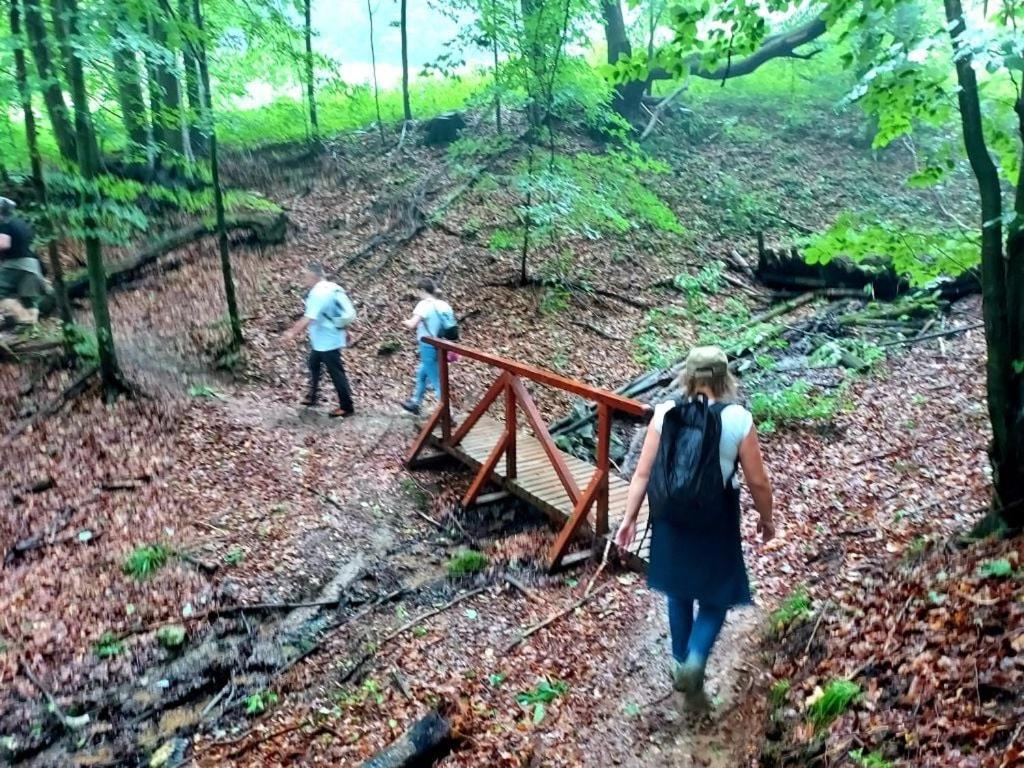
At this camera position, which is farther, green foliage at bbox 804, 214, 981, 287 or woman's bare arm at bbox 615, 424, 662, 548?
green foliage at bbox 804, 214, 981, 287

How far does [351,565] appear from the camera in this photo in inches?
270

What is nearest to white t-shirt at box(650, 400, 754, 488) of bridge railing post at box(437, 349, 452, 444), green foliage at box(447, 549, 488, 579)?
green foliage at box(447, 549, 488, 579)

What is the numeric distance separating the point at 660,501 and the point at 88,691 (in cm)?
455

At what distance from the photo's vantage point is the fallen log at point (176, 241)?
40.2 ft

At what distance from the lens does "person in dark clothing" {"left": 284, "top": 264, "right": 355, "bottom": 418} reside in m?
9.12

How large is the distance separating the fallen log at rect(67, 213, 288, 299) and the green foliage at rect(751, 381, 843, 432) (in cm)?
1053

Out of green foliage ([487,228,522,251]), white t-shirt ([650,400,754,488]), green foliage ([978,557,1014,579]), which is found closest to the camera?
white t-shirt ([650,400,754,488])

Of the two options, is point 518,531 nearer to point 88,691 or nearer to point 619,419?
point 619,419

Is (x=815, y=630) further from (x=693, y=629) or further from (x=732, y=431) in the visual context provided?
(x=732, y=431)

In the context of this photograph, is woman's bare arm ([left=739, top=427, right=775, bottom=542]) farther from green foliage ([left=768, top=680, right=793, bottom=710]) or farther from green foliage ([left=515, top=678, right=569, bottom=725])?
green foliage ([left=515, top=678, right=569, bottom=725])

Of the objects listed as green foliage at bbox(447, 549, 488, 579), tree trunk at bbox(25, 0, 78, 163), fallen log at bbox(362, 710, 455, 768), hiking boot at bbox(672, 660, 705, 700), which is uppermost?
tree trunk at bbox(25, 0, 78, 163)

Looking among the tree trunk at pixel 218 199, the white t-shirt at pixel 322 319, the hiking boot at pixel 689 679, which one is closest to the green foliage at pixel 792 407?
the hiking boot at pixel 689 679

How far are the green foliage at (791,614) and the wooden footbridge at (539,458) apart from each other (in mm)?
1040

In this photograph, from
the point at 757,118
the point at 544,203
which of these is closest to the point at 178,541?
the point at 544,203
